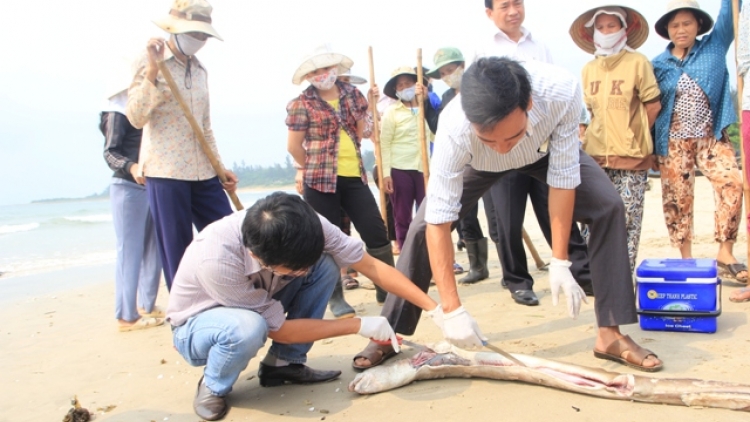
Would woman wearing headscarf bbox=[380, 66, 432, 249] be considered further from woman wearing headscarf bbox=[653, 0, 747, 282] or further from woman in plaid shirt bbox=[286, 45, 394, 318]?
woman wearing headscarf bbox=[653, 0, 747, 282]

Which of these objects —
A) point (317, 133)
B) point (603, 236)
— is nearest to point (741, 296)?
point (603, 236)

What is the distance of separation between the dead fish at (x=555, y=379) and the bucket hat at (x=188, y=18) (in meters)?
2.42

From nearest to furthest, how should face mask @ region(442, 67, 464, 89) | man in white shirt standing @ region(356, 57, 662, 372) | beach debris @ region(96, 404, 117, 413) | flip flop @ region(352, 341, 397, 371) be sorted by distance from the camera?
man in white shirt standing @ region(356, 57, 662, 372) < beach debris @ region(96, 404, 117, 413) < flip flop @ region(352, 341, 397, 371) < face mask @ region(442, 67, 464, 89)

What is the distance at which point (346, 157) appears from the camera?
4.52 metres

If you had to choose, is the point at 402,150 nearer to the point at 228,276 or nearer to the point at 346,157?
the point at 346,157

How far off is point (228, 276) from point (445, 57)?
150 inches

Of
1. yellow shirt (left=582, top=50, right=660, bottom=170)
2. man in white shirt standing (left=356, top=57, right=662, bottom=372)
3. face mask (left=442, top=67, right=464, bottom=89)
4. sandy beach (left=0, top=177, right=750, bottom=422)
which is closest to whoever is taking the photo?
sandy beach (left=0, top=177, right=750, bottom=422)

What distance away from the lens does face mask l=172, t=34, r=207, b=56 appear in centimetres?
397

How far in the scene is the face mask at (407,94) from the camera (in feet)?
20.1

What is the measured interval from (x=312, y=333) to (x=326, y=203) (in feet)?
5.78

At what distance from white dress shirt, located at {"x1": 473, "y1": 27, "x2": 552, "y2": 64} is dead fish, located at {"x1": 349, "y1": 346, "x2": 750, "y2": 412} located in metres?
2.19

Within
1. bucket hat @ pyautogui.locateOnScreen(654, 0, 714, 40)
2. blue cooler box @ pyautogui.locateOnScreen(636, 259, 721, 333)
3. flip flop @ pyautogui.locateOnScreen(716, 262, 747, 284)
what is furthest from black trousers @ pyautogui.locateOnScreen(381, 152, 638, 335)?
bucket hat @ pyautogui.locateOnScreen(654, 0, 714, 40)

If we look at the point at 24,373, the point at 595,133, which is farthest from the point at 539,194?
the point at 24,373

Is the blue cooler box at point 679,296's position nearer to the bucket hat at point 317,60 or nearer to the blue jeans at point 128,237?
the bucket hat at point 317,60
